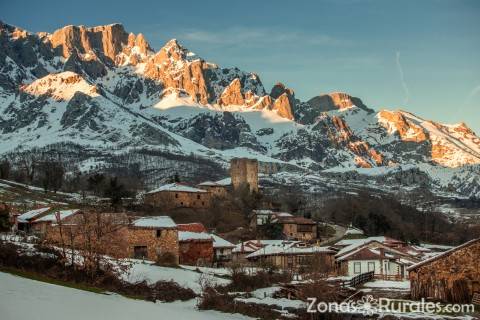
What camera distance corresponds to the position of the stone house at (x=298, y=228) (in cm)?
10656

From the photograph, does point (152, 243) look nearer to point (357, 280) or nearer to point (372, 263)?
point (357, 280)

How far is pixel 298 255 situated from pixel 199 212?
3807cm

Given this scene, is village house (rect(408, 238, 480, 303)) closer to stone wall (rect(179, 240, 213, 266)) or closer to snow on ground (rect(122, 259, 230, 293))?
snow on ground (rect(122, 259, 230, 293))

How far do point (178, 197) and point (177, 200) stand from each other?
2.11ft

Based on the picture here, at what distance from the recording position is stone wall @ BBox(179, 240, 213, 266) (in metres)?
65.0

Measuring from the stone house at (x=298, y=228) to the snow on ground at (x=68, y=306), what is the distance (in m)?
69.9

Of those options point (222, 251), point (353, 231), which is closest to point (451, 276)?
point (222, 251)

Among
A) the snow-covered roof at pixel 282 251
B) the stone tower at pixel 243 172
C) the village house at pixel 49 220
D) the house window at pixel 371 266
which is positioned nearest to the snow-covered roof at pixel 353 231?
the snow-covered roof at pixel 282 251

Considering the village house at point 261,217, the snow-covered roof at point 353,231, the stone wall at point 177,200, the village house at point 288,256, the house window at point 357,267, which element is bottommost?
the house window at point 357,267

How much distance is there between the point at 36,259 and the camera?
3944 centimetres

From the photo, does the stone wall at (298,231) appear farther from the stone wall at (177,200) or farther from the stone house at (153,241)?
the stone house at (153,241)

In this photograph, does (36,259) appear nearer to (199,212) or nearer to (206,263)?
(206,263)

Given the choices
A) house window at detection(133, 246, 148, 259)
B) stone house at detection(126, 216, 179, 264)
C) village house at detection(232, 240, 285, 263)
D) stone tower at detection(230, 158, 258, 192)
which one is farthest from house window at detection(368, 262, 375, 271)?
stone tower at detection(230, 158, 258, 192)

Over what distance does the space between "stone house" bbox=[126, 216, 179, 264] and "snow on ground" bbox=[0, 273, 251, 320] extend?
2339 centimetres
